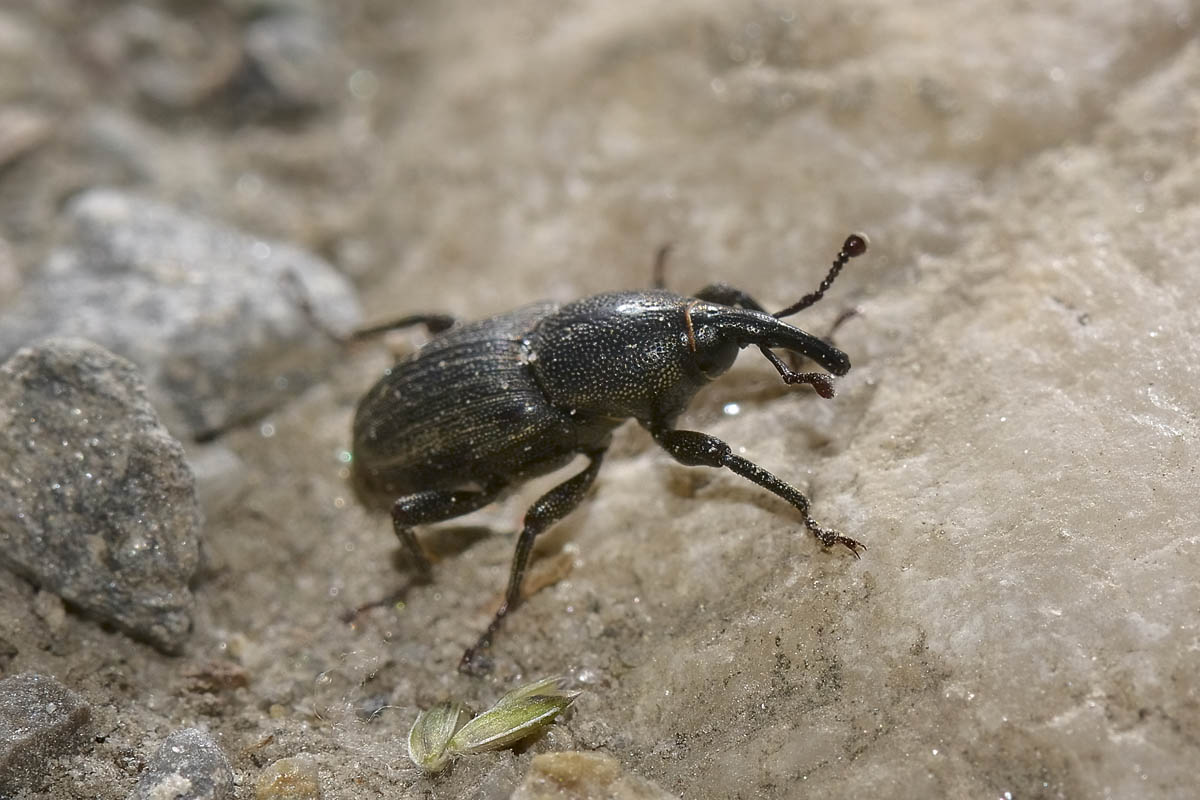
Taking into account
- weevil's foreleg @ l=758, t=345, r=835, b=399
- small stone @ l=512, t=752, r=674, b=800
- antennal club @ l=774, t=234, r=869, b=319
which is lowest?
small stone @ l=512, t=752, r=674, b=800

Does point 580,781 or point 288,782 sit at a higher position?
point 580,781

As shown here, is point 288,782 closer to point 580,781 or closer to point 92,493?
point 580,781

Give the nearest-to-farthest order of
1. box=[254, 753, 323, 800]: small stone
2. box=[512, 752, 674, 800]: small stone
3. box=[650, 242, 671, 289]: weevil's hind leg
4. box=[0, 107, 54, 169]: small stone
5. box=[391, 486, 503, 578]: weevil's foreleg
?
box=[512, 752, 674, 800]: small stone → box=[254, 753, 323, 800]: small stone → box=[391, 486, 503, 578]: weevil's foreleg → box=[650, 242, 671, 289]: weevil's hind leg → box=[0, 107, 54, 169]: small stone

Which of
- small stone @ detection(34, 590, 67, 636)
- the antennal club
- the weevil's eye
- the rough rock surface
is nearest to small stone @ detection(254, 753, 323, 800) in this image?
the rough rock surface

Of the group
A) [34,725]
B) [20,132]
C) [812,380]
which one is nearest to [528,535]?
[812,380]

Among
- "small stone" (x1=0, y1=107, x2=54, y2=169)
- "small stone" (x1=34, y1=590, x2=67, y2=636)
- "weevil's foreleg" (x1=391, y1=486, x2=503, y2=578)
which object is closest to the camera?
"small stone" (x1=34, y1=590, x2=67, y2=636)

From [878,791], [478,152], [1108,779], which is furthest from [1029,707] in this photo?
[478,152]

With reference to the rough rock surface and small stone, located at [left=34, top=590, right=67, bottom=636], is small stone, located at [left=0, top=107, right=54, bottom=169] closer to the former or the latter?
the rough rock surface

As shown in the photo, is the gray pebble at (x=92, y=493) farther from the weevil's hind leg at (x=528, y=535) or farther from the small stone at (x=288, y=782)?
the weevil's hind leg at (x=528, y=535)
